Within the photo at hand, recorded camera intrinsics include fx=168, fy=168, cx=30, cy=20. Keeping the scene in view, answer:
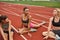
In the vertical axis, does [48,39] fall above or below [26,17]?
below

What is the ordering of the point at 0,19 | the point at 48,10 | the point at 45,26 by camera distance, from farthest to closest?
the point at 48,10
the point at 45,26
the point at 0,19

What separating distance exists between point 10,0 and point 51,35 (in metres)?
5.24

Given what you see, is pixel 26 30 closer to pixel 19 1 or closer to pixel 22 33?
pixel 22 33

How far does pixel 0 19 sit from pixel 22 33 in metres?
0.76

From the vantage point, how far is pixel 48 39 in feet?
14.4

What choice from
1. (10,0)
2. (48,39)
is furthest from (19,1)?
(48,39)

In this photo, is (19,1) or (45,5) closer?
(45,5)

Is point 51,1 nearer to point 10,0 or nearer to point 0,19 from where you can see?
point 10,0

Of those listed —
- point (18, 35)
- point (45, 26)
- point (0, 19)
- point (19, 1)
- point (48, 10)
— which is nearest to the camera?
point (0, 19)

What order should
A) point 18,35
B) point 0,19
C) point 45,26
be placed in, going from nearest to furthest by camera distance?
point 0,19
point 18,35
point 45,26

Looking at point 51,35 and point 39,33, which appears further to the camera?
point 39,33

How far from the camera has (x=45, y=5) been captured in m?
8.16

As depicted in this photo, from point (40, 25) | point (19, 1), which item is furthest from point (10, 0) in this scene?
point (40, 25)

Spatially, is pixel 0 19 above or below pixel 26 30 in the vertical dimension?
above
